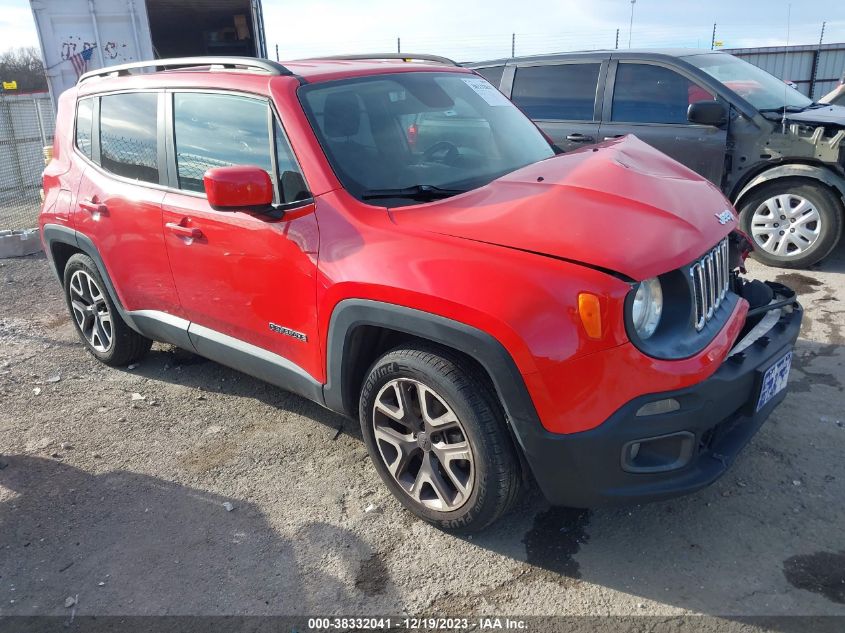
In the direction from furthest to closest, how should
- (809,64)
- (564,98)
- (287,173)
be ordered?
(809,64) < (564,98) < (287,173)

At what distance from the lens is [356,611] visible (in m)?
2.50

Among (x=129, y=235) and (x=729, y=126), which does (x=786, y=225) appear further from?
(x=129, y=235)

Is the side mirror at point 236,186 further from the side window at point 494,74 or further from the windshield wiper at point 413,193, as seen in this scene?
the side window at point 494,74

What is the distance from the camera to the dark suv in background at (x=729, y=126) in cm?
551

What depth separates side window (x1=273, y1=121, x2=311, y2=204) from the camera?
2996mm

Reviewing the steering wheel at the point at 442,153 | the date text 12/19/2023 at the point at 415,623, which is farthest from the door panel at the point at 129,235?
the date text 12/19/2023 at the point at 415,623

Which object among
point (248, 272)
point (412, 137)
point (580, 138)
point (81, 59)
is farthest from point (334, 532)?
point (81, 59)

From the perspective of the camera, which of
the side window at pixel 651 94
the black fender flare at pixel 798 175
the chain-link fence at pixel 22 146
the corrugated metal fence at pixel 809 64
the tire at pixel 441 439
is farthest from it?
the corrugated metal fence at pixel 809 64

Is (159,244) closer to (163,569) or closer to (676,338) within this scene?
(163,569)

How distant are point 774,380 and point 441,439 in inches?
53.3

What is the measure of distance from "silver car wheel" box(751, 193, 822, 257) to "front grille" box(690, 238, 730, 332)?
330cm

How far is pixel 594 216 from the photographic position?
8.23 feet

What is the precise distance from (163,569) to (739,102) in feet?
18.4

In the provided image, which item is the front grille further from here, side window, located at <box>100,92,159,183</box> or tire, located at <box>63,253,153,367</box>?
tire, located at <box>63,253,153,367</box>
